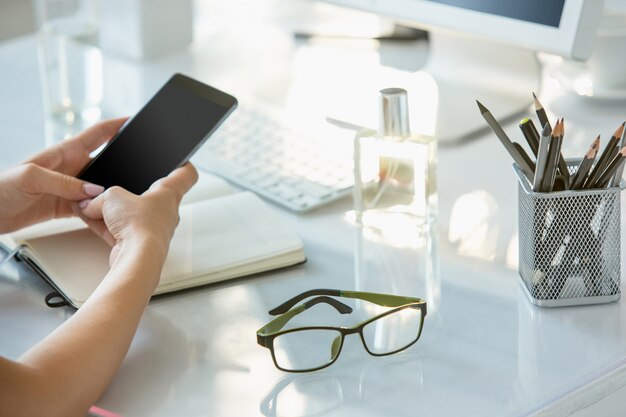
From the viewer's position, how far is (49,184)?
2.90 ft

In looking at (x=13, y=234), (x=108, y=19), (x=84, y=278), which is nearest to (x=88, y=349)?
(x=84, y=278)

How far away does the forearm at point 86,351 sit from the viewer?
0.66 meters

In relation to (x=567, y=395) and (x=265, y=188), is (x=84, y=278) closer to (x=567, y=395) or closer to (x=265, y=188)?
(x=265, y=188)

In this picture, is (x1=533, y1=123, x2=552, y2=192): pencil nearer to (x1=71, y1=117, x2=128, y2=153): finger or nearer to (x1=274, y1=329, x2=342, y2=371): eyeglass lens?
(x1=274, y1=329, x2=342, y2=371): eyeglass lens

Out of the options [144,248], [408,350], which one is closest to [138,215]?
[144,248]

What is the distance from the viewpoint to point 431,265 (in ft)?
2.92

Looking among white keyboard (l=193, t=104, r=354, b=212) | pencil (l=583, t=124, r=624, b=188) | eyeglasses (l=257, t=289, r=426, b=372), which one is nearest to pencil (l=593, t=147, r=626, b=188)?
pencil (l=583, t=124, r=624, b=188)

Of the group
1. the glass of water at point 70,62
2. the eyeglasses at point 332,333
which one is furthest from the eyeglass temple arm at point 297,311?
the glass of water at point 70,62

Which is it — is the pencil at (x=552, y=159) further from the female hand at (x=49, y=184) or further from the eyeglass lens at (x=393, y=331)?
the female hand at (x=49, y=184)

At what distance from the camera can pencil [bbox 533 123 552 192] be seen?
2.43 feet

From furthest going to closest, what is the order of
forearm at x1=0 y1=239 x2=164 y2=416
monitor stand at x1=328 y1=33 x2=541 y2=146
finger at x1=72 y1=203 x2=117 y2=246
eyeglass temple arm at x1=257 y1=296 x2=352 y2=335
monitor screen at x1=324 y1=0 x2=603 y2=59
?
1. monitor stand at x1=328 y1=33 x2=541 y2=146
2. monitor screen at x1=324 y1=0 x2=603 y2=59
3. finger at x1=72 y1=203 x2=117 y2=246
4. eyeglass temple arm at x1=257 y1=296 x2=352 y2=335
5. forearm at x1=0 y1=239 x2=164 y2=416

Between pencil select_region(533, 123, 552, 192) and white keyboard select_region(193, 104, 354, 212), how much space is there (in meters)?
0.28

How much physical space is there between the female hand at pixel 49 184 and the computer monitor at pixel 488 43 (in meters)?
0.37

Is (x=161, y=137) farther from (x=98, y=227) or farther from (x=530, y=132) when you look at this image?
(x=530, y=132)
